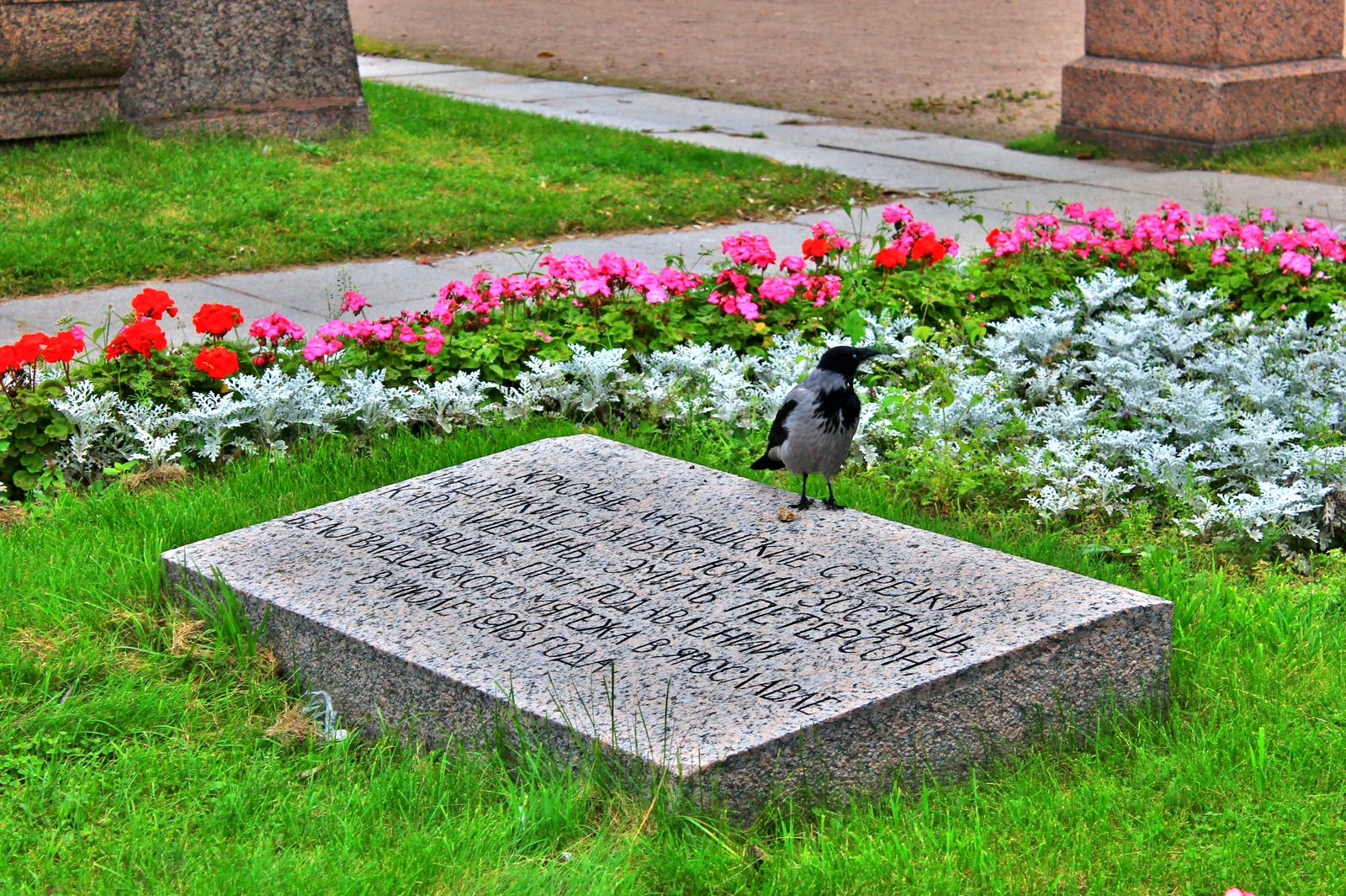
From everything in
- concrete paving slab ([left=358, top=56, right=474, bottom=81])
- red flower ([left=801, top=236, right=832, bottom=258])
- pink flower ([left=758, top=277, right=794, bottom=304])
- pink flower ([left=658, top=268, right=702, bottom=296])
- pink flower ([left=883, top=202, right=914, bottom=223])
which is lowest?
pink flower ([left=758, top=277, right=794, bottom=304])

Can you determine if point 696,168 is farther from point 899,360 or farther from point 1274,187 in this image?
point 899,360

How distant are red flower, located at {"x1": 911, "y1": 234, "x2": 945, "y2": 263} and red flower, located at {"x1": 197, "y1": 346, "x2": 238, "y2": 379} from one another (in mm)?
2823

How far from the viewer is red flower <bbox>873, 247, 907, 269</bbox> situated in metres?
6.20

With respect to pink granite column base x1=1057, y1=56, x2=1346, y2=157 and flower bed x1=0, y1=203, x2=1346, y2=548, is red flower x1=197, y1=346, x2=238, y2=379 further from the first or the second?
pink granite column base x1=1057, y1=56, x2=1346, y2=157

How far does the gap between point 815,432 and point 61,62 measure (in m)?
7.02

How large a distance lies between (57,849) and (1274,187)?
345 inches

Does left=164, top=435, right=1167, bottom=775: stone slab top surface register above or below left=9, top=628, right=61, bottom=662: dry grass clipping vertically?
above

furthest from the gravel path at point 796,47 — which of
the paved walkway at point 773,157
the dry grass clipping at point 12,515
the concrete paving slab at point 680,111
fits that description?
the dry grass clipping at point 12,515

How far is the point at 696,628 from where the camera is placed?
324 centimetres

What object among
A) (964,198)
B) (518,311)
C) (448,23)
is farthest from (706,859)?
(448,23)

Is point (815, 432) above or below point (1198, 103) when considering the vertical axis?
below

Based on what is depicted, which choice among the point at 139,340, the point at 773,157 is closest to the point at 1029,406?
the point at 139,340

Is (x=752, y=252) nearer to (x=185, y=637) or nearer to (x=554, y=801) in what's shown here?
(x=185, y=637)

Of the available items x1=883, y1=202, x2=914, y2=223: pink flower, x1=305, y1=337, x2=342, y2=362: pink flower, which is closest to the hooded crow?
x1=305, y1=337, x2=342, y2=362: pink flower
